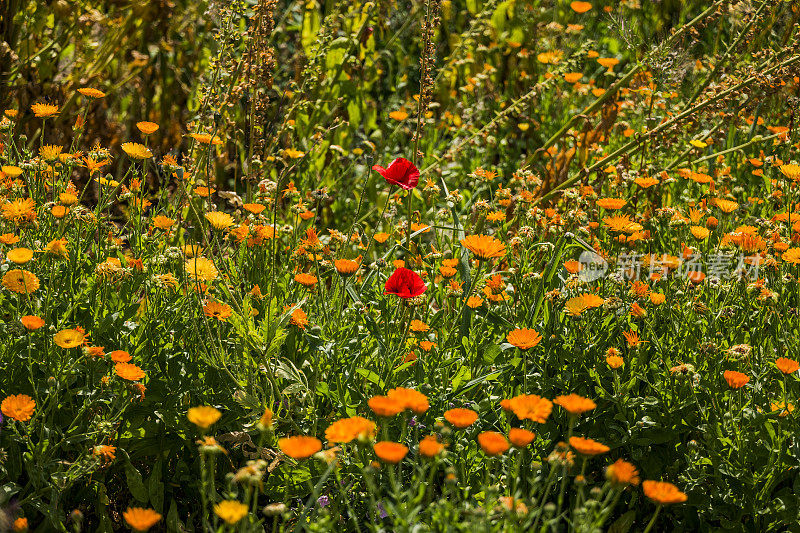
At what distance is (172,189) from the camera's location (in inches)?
143

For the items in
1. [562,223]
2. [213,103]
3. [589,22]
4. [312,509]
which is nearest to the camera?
[312,509]

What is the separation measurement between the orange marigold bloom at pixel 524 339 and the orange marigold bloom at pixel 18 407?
0.97 m

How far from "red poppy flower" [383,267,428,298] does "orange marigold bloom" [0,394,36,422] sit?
744mm

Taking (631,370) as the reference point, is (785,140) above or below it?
above

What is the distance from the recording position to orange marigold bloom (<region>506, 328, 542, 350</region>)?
1733mm

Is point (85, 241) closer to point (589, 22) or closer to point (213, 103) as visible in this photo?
point (213, 103)

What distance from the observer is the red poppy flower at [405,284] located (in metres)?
1.77

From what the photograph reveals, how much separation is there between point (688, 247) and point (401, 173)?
3.30ft

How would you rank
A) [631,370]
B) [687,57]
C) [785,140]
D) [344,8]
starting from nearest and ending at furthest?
[631,370] → [785,140] → [687,57] → [344,8]

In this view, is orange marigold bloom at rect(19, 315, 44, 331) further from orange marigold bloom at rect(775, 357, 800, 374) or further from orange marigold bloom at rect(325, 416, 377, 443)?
orange marigold bloom at rect(775, 357, 800, 374)

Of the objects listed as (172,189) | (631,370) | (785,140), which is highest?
(785,140)

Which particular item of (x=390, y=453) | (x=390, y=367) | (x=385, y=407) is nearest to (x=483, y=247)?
(x=390, y=367)

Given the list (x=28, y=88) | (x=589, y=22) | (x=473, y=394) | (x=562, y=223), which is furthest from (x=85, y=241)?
(x=589, y=22)

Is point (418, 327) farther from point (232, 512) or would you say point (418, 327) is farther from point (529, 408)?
point (232, 512)
